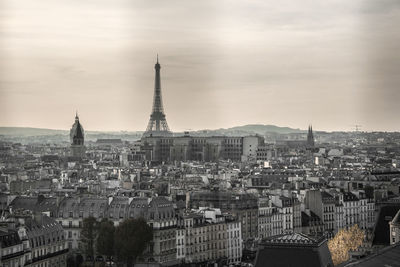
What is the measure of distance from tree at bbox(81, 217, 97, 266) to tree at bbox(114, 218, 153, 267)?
1926 mm

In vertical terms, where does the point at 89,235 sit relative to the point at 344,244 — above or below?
above

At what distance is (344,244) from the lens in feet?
145

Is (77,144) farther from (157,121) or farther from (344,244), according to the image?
(344,244)

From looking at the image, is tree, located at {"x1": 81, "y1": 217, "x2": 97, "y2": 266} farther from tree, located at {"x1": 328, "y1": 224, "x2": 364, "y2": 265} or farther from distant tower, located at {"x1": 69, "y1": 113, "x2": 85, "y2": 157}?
distant tower, located at {"x1": 69, "y1": 113, "x2": 85, "y2": 157}

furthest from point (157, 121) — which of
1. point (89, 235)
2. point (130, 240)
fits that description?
point (130, 240)

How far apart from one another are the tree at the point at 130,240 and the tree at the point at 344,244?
7.77 m

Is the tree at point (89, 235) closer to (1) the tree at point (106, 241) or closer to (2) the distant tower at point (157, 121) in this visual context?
(1) the tree at point (106, 241)

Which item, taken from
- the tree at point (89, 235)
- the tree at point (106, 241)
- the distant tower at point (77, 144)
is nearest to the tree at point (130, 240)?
the tree at point (106, 241)

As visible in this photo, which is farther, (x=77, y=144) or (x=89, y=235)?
(x=77, y=144)

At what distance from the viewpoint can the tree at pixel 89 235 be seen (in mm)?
47062

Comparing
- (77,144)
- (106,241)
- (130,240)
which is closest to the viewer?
(130,240)

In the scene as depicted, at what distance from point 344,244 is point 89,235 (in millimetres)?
10937

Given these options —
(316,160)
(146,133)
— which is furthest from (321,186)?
(146,133)

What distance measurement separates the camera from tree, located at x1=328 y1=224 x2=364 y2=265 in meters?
41.2
